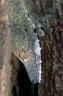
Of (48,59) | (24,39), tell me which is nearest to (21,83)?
(48,59)

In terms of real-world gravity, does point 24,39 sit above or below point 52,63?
above

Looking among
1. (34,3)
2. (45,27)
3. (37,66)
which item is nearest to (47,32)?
(45,27)

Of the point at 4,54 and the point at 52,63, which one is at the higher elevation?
the point at 4,54

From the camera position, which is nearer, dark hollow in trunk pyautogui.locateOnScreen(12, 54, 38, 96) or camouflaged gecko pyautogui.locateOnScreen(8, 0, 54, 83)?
camouflaged gecko pyautogui.locateOnScreen(8, 0, 54, 83)

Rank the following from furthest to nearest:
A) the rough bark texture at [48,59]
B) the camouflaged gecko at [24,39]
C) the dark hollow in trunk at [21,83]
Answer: the dark hollow in trunk at [21,83] < the rough bark texture at [48,59] < the camouflaged gecko at [24,39]

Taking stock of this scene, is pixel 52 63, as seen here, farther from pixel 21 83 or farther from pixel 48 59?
pixel 21 83

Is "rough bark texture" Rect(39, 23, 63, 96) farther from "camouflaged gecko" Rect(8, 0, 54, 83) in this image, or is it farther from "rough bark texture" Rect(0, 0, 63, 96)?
"camouflaged gecko" Rect(8, 0, 54, 83)

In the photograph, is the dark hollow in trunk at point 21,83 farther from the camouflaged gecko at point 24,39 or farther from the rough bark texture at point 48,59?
the camouflaged gecko at point 24,39

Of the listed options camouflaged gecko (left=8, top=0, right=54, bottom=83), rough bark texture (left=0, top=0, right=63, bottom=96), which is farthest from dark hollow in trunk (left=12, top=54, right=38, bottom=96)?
camouflaged gecko (left=8, top=0, right=54, bottom=83)

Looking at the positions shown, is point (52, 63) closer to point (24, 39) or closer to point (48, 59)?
point (48, 59)

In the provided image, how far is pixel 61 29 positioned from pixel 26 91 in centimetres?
27

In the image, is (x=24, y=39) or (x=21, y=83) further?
(x=21, y=83)

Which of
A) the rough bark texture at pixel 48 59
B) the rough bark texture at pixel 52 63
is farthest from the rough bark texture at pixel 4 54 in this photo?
the rough bark texture at pixel 52 63

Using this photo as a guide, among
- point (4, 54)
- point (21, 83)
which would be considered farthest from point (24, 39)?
point (21, 83)
